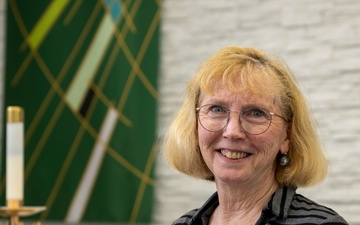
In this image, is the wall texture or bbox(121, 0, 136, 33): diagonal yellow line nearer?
the wall texture

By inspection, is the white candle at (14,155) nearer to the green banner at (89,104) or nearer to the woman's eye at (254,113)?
the woman's eye at (254,113)

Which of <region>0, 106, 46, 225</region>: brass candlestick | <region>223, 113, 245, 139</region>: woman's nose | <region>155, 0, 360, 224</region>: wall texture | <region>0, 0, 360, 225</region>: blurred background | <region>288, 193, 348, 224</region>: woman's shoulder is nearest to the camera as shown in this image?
<region>0, 106, 46, 225</region>: brass candlestick

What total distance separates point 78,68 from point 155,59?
1.55 ft

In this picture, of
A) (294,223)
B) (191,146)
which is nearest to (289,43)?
(191,146)

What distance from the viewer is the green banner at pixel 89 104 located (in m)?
4.82

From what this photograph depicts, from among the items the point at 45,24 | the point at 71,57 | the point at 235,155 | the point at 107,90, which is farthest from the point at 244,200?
the point at 45,24

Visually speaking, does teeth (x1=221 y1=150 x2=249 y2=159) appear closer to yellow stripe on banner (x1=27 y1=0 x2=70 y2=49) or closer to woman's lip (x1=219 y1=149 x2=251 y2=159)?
woman's lip (x1=219 y1=149 x2=251 y2=159)

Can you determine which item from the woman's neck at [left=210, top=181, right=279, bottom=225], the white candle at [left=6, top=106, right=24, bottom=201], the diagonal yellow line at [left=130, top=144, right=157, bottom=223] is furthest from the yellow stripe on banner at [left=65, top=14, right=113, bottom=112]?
the white candle at [left=6, top=106, right=24, bottom=201]

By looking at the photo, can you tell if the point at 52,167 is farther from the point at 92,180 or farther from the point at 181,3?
the point at 181,3

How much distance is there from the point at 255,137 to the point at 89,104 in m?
2.66

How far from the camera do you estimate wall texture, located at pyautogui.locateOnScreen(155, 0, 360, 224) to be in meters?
4.23

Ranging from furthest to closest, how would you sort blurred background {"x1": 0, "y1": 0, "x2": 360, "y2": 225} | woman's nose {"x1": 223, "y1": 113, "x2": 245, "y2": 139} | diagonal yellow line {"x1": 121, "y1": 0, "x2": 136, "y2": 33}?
diagonal yellow line {"x1": 121, "y1": 0, "x2": 136, "y2": 33} → blurred background {"x1": 0, "y1": 0, "x2": 360, "y2": 225} → woman's nose {"x1": 223, "y1": 113, "x2": 245, "y2": 139}

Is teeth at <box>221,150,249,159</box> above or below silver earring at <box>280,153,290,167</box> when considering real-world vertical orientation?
above

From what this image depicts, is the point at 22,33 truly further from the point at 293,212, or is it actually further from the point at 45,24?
the point at 293,212
